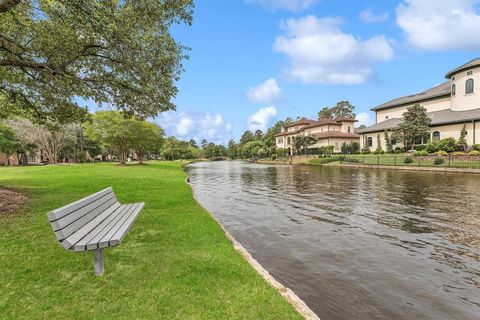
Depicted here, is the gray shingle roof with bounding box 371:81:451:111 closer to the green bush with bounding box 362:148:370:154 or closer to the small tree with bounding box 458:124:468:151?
the small tree with bounding box 458:124:468:151

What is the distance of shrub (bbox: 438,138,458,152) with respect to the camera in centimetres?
4091

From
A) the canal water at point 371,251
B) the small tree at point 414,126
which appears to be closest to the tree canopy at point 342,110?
the small tree at point 414,126

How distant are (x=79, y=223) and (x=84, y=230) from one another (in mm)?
171

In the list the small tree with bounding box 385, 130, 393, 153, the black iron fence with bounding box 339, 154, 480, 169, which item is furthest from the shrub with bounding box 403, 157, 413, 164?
the small tree with bounding box 385, 130, 393, 153

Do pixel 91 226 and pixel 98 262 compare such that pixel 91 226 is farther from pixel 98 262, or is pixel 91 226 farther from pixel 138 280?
pixel 138 280

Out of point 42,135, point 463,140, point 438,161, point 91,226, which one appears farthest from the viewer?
point 42,135

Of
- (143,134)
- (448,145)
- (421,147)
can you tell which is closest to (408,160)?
(448,145)

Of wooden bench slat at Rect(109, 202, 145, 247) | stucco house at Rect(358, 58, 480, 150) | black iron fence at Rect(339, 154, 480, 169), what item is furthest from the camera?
stucco house at Rect(358, 58, 480, 150)

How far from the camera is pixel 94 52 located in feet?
33.3

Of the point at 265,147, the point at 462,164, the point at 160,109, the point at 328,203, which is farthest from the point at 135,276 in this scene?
the point at 265,147

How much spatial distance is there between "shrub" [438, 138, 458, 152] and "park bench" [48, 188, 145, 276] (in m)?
45.6

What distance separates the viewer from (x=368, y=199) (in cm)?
1547

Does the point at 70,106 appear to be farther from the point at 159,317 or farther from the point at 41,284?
the point at 159,317

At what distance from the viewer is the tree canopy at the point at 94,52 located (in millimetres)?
7945
